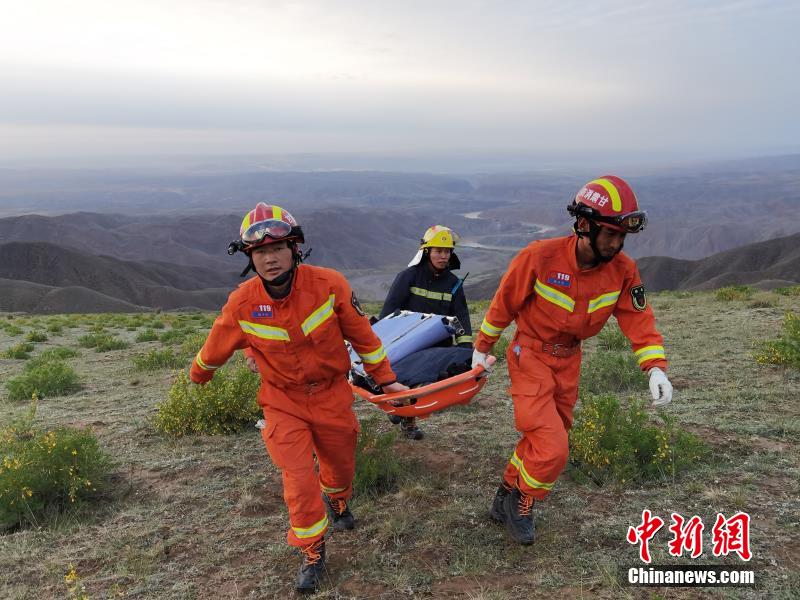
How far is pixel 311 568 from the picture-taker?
3.69 meters

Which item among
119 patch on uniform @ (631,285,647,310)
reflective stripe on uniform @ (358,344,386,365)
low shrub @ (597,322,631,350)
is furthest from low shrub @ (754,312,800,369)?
reflective stripe on uniform @ (358,344,386,365)

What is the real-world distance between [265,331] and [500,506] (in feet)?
7.75

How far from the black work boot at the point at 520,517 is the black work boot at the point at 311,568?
1448 millimetres

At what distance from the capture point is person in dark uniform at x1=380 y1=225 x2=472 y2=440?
6.04 metres

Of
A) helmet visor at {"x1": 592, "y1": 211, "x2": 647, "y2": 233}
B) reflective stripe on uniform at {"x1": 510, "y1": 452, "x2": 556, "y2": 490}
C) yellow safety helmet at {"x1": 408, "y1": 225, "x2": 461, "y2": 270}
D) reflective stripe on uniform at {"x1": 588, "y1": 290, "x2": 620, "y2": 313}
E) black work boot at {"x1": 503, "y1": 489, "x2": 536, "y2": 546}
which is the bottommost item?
black work boot at {"x1": 503, "y1": 489, "x2": 536, "y2": 546}

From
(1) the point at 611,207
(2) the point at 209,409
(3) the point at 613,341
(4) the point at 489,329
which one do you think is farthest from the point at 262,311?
(3) the point at 613,341

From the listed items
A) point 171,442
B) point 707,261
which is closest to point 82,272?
point 171,442

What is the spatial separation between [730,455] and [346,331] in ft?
12.9

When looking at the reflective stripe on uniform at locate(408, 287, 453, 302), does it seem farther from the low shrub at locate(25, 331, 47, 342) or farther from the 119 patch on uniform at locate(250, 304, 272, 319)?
the low shrub at locate(25, 331, 47, 342)

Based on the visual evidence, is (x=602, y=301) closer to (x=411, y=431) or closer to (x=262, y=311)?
(x=262, y=311)

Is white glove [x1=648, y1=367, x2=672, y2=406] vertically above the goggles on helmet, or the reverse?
the goggles on helmet

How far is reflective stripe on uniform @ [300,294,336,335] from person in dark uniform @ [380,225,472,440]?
221 centimetres

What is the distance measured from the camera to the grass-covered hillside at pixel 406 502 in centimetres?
371

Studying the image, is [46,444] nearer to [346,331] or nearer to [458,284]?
[346,331]
